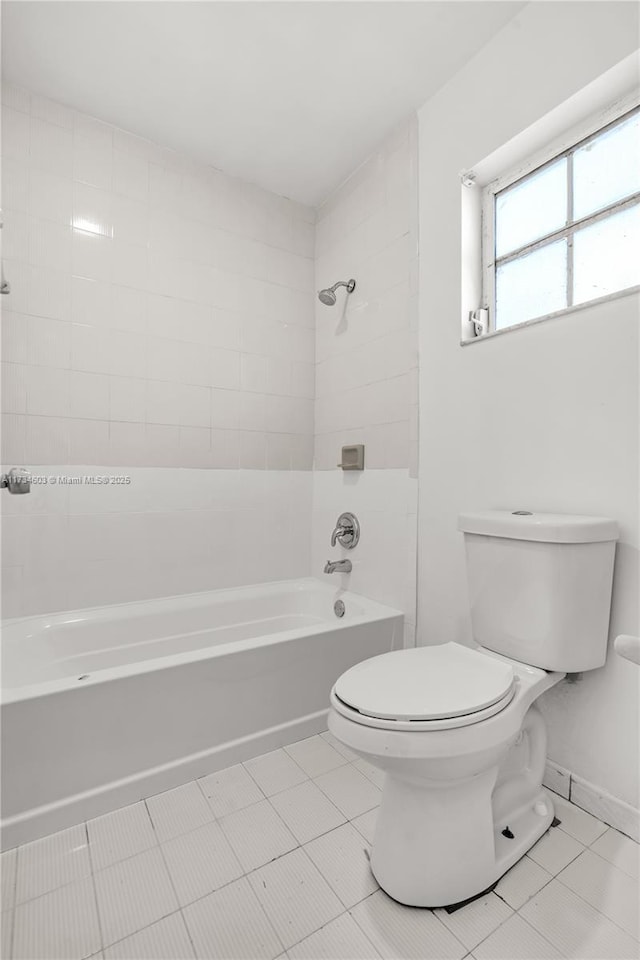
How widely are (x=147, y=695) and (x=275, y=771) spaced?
494 millimetres

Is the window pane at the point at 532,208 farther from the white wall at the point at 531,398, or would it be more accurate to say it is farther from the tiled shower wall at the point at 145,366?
the tiled shower wall at the point at 145,366

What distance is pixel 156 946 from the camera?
0.96m

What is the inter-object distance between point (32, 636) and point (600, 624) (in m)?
1.90

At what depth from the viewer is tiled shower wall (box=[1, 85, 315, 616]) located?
1.84m

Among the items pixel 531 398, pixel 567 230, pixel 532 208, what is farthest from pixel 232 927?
pixel 532 208

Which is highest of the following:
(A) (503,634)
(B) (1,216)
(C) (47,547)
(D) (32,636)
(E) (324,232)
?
(E) (324,232)

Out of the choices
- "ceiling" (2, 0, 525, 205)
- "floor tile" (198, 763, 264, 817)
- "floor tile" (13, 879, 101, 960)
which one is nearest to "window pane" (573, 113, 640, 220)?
"ceiling" (2, 0, 525, 205)

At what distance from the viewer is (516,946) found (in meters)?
0.96

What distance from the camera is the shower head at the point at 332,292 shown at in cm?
216

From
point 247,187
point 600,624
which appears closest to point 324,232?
point 247,187

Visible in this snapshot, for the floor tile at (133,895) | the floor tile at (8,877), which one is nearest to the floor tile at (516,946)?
the floor tile at (133,895)

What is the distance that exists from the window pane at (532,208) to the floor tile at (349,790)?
1.89 metres

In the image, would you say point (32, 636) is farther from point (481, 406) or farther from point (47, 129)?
point (47, 129)

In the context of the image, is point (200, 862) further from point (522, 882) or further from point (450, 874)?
point (522, 882)
